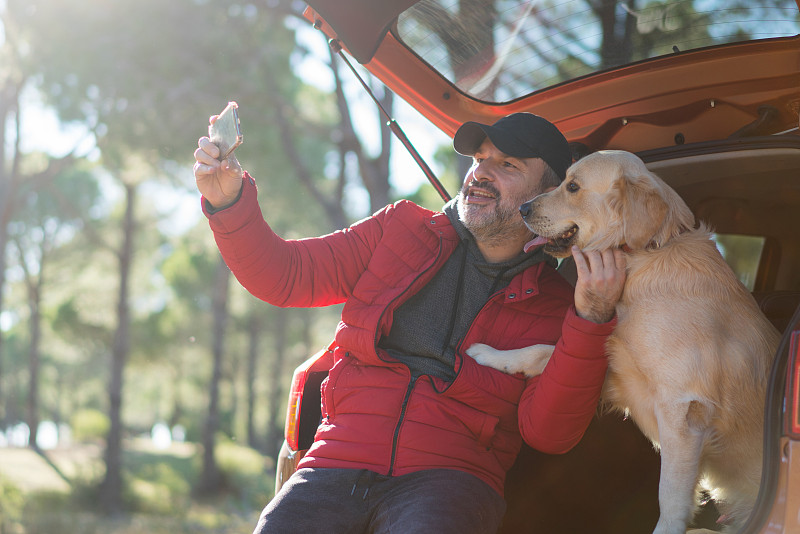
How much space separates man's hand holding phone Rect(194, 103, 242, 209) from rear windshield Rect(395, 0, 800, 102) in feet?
3.17

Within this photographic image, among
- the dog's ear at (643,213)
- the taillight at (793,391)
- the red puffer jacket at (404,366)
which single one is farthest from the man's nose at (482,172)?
the taillight at (793,391)

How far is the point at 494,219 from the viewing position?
2.90 metres

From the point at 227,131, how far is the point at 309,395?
108 cm

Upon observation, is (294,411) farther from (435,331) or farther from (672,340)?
(672,340)

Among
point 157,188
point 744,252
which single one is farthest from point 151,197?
point 744,252

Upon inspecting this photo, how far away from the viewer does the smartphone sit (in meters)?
2.46

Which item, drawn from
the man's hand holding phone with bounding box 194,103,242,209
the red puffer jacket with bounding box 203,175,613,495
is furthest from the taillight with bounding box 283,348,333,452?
the man's hand holding phone with bounding box 194,103,242,209

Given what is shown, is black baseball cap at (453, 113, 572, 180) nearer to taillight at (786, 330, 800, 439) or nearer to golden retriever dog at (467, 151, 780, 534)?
golden retriever dog at (467, 151, 780, 534)

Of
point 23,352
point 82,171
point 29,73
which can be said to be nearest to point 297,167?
point 29,73

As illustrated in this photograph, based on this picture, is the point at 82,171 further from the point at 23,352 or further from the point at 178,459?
the point at 23,352

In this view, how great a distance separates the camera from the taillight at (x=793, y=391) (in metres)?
1.84

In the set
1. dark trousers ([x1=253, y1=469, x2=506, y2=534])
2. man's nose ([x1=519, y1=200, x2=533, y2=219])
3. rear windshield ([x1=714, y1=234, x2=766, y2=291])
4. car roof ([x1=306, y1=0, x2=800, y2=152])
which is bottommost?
dark trousers ([x1=253, y1=469, x2=506, y2=534])

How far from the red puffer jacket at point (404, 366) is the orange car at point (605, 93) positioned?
1.06 feet

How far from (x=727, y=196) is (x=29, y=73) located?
1027 centimetres
